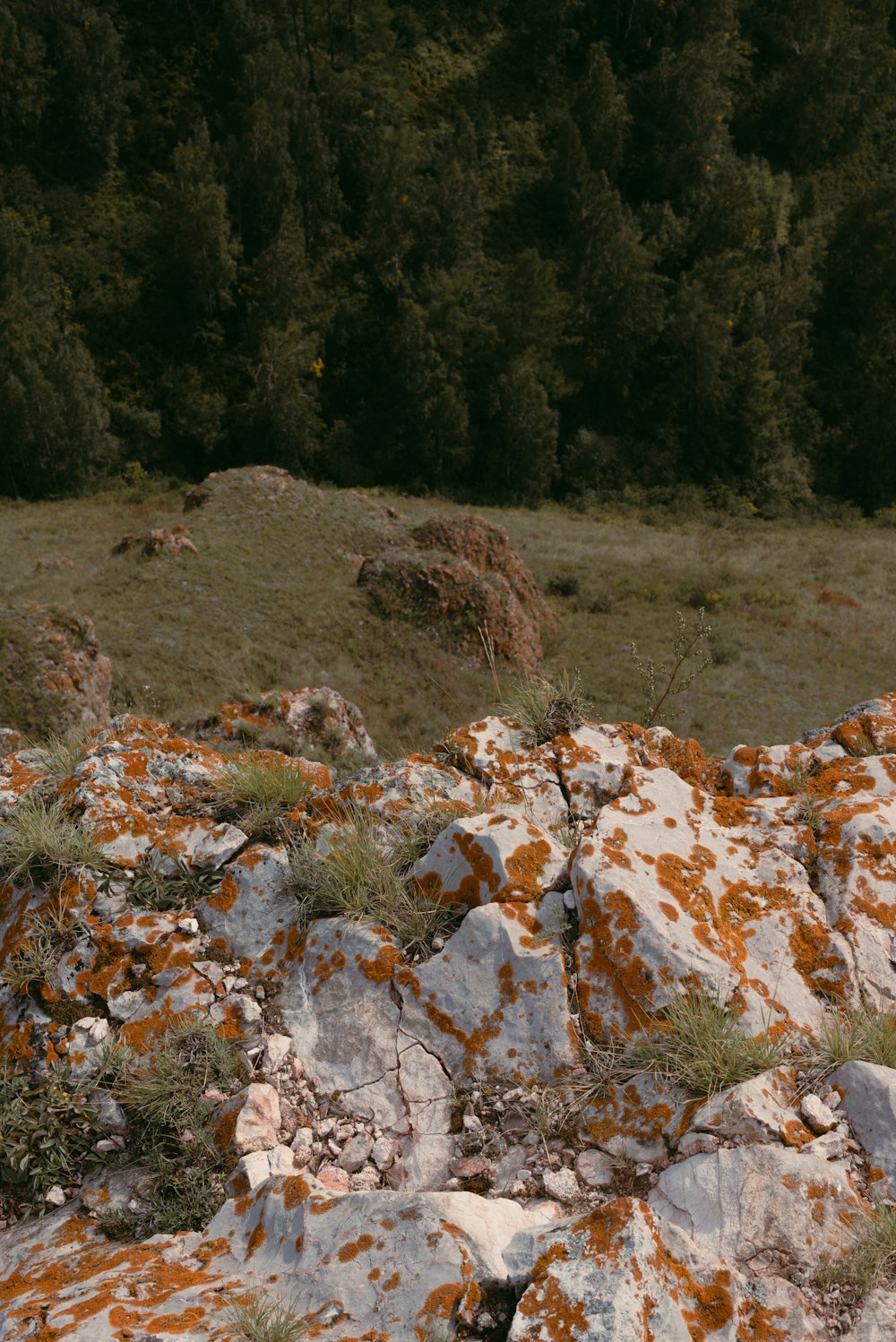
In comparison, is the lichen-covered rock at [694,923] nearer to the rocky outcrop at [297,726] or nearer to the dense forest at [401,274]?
the rocky outcrop at [297,726]

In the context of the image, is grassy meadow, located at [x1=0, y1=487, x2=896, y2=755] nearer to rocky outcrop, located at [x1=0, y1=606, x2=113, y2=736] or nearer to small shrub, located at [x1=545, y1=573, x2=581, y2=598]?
small shrub, located at [x1=545, y1=573, x2=581, y2=598]

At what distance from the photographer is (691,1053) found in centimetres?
289

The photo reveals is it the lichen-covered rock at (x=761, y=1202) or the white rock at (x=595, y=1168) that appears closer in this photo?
the lichen-covered rock at (x=761, y=1202)

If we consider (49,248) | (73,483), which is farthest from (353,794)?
(49,248)

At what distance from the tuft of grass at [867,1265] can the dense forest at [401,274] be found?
41564mm

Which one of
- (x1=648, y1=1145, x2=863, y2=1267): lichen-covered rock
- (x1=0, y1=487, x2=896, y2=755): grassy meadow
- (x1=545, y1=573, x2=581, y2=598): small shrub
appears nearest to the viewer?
(x1=648, y1=1145, x2=863, y2=1267): lichen-covered rock

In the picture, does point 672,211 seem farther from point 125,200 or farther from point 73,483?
point 73,483

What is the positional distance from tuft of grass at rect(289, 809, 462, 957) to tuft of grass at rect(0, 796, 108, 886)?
894 mm

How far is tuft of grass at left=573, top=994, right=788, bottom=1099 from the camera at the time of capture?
282 centimetres

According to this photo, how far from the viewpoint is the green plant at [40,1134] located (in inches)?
116

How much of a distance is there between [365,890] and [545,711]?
1599 millimetres

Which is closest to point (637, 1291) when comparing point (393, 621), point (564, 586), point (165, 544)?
point (393, 621)

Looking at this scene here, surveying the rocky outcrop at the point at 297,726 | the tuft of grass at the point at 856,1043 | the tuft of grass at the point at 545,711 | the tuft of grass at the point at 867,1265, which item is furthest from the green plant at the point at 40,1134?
the rocky outcrop at the point at 297,726

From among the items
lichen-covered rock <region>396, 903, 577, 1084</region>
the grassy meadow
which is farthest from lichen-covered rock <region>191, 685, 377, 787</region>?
lichen-covered rock <region>396, 903, 577, 1084</region>
